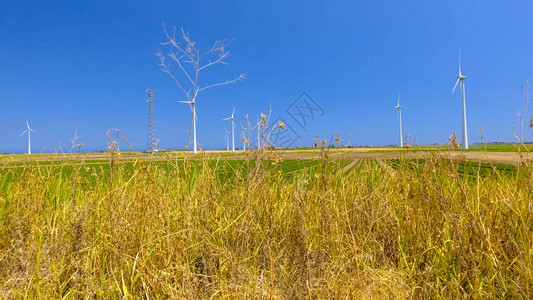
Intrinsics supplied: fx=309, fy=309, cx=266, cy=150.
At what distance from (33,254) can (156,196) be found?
108cm

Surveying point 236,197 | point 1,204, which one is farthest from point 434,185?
point 1,204

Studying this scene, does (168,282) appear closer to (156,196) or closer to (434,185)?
(156,196)

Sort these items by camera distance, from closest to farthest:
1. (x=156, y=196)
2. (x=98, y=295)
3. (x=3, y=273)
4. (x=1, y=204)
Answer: (x=98, y=295) → (x=3, y=273) → (x=156, y=196) → (x=1, y=204)

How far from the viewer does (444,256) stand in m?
2.63

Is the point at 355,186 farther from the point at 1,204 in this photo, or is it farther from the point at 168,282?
the point at 1,204

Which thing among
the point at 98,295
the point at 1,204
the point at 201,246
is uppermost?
the point at 1,204

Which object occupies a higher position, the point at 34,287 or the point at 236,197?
the point at 236,197

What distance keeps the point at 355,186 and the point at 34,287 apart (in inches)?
147

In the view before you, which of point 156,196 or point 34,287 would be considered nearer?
point 34,287

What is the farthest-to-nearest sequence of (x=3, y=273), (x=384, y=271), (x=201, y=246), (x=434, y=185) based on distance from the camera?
1. (x=434, y=185)
2. (x=201, y=246)
3. (x=3, y=273)
4. (x=384, y=271)

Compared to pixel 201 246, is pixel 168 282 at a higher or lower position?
lower

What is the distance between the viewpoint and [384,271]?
2434 mm

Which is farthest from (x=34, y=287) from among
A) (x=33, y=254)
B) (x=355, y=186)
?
(x=355, y=186)

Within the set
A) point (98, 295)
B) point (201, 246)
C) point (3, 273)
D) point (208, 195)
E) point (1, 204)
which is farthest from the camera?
point (1, 204)
